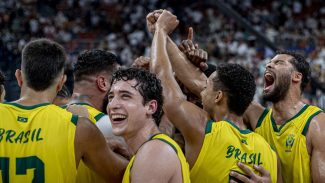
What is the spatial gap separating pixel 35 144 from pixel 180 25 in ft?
52.6

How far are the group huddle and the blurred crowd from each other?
9.96m

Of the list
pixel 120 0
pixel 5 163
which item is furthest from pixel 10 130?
pixel 120 0

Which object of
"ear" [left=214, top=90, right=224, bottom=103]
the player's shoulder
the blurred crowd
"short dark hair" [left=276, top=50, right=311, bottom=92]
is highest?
the blurred crowd

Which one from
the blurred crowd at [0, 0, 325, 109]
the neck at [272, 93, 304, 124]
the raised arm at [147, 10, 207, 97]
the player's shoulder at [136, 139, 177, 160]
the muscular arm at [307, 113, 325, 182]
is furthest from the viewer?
the blurred crowd at [0, 0, 325, 109]

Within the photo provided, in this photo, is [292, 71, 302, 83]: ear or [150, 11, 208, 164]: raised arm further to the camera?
[292, 71, 302, 83]: ear

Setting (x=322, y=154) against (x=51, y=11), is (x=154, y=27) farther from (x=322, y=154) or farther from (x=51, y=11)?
(x=51, y=11)

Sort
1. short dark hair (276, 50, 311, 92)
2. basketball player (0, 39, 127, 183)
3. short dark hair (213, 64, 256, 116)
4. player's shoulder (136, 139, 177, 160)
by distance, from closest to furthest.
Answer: player's shoulder (136, 139, 177, 160) < basketball player (0, 39, 127, 183) < short dark hair (213, 64, 256, 116) < short dark hair (276, 50, 311, 92)

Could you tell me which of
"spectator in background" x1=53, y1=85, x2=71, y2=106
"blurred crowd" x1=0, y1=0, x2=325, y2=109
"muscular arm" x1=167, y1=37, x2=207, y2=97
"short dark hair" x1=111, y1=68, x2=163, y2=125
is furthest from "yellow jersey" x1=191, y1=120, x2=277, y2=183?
"blurred crowd" x1=0, y1=0, x2=325, y2=109

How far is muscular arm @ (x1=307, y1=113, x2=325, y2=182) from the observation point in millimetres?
4328

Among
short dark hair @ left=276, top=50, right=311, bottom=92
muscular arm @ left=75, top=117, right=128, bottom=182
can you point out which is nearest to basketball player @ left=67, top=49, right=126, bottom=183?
muscular arm @ left=75, top=117, right=128, bottom=182

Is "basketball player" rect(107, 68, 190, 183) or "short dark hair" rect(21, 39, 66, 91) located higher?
"short dark hair" rect(21, 39, 66, 91)

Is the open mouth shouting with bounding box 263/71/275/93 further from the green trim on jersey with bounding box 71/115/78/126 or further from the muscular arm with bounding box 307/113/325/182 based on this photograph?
the green trim on jersey with bounding box 71/115/78/126

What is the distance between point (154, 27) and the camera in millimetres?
4527

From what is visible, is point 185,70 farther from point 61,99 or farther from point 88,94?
point 61,99
